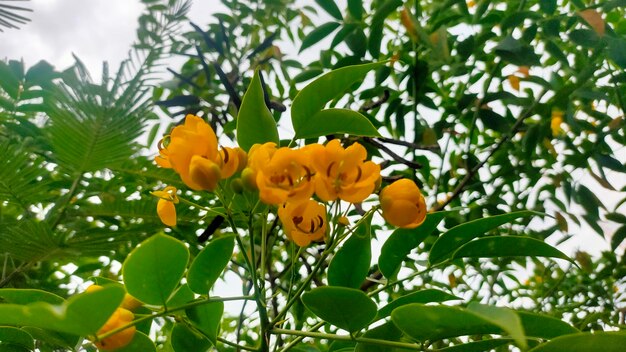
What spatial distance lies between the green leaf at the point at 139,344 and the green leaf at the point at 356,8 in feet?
2.23

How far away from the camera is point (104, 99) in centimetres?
79

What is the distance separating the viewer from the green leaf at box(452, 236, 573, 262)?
44 centimetres

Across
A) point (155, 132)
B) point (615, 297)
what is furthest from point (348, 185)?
point (615, 297)

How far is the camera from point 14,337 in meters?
0.48

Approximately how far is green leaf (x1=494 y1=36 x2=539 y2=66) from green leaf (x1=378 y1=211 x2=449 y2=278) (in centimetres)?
51

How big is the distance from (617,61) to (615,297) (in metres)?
0.72

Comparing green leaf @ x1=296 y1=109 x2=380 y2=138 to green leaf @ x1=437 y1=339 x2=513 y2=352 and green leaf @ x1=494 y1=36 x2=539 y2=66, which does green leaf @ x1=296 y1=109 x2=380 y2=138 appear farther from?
green leaf @ x1=494 y1=36 x2=539 y2=66

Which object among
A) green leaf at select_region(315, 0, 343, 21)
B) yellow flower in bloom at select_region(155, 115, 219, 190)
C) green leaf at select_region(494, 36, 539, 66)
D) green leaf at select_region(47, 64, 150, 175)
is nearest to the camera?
yellow flower in bloom at select_region(155, 115, 219, 190)

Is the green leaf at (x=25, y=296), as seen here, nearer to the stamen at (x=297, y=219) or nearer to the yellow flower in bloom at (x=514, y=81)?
the stamen at (x=297, y=219)

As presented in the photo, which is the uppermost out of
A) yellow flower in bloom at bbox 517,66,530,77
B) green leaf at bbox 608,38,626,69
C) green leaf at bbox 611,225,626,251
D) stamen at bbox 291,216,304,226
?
yellow flower in bloom at bbox 517,66,530,77

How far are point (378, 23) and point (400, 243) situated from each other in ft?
1.79

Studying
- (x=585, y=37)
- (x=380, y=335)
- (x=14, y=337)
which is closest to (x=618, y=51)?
(x=585, y=37)

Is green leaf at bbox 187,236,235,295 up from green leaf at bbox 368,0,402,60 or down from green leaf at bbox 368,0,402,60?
down

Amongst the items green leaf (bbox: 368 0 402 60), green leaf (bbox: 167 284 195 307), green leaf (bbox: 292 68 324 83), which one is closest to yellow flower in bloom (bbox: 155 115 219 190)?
green leaf (bbox: 167 284 195 307)
